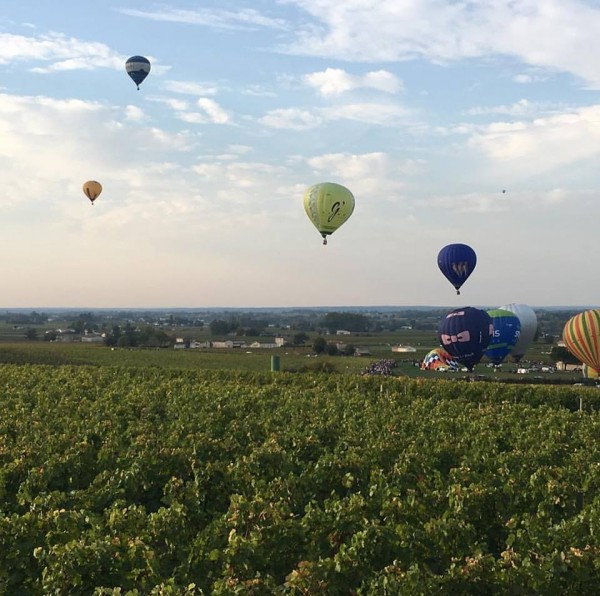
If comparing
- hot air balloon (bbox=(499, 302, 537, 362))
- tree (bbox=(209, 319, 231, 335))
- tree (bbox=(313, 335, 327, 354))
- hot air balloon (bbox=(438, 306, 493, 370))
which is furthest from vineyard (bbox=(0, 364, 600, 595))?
tree (bbox=(209, 319, 231, 335))

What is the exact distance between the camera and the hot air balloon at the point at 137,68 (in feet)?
164

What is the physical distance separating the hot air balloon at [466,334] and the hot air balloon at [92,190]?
1239 inches

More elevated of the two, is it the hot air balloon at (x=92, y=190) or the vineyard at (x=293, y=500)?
the hot air balloon at (x=92, y=190)

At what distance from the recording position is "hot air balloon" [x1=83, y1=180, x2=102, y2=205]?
192ft

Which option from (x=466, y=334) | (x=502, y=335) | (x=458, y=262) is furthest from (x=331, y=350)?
(x=466, y=334)

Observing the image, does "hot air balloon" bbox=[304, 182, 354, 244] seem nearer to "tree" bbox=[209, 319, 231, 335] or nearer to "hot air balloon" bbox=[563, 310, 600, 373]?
"hot air balloon" bbox=[563, 310, 600, 373]

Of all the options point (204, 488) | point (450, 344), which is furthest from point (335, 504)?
point (450, 344)

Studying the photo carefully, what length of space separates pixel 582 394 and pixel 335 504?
2610cm

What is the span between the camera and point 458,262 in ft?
181

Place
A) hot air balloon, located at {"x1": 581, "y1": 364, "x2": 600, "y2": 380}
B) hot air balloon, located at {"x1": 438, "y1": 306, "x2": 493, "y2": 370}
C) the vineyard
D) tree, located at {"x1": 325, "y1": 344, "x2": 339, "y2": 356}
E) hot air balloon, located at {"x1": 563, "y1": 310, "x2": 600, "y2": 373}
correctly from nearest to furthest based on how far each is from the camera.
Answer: the vineyard → hot air balloon, located at {"x1": 438, "y1": 306, "x2": 493, "y2": 370} → hot air balloon, located at {"x1": 563, "y1": 310, "x2": 600, "y2": 373} → hot air balloon, located at {"x1": 581, "y1": 364, "x2": 600, "y2": 380} → tree, located at {"x1": 325, "y1": 344, "x2": 339, "y2": 356}

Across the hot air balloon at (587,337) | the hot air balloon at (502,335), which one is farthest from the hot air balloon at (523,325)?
the hot air balloon at (587,337)

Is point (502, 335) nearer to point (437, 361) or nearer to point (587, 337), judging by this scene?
point (437, 361)

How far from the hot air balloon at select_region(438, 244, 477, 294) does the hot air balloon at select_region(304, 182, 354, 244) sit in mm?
11838

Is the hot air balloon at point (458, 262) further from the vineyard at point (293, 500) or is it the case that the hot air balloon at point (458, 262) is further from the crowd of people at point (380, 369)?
the vineyard at point (293, 500)
